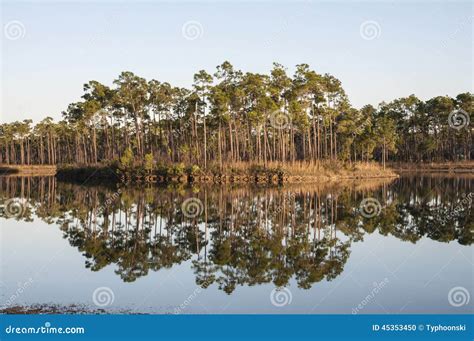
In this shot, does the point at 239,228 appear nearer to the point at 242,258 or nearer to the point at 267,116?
the point at 242,258

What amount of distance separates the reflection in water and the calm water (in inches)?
1.9

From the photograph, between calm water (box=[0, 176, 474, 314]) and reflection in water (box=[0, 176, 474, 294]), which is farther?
reflection in water (box=[0, 176, 474, 294])

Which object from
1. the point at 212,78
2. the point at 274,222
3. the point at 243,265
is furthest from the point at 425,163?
the point at 243,265

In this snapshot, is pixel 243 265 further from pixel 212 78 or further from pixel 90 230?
pixel 212 78

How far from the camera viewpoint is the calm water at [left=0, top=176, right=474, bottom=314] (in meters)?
10.2

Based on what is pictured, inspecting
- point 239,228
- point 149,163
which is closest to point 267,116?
point 149,163

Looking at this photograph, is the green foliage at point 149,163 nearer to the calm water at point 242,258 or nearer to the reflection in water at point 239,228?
the reflection in water at point 239,228

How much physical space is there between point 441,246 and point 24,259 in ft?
41.1

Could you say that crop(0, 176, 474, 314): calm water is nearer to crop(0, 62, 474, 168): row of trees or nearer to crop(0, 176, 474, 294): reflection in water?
crop(0, 176, 474, 294): reflection in water

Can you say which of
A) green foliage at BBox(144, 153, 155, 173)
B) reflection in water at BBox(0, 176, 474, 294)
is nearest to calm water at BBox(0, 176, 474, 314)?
reflection in water at BBox(0, 176, 474, 294)

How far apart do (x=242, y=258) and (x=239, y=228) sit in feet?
15.7

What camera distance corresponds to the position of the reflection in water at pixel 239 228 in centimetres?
1275

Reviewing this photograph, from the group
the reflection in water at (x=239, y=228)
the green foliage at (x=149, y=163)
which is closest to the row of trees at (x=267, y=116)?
the green foliage at (x=149, y=163)

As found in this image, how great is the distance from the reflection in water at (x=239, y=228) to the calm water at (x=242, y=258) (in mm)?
48
